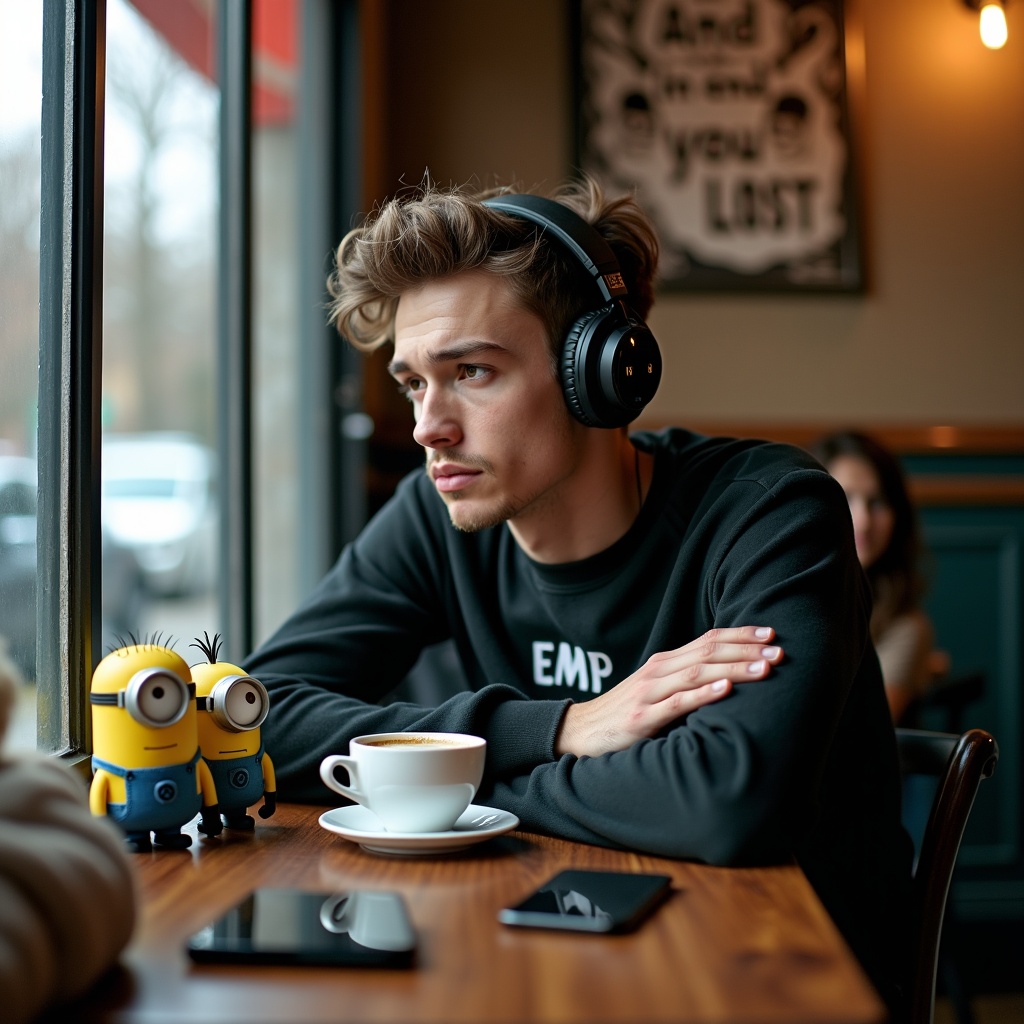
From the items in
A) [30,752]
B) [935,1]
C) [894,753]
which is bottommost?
[894,753]

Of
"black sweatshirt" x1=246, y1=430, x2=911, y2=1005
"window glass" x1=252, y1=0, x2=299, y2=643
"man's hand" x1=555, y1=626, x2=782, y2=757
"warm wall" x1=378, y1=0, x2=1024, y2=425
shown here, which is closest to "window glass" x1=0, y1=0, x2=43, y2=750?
"black sweatshirt" x1=246, y1=430, x2=911, y2=1005

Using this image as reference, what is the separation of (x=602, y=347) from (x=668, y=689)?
1.41 ft

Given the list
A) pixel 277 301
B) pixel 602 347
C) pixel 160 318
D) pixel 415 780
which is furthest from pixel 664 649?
pixel 160 318

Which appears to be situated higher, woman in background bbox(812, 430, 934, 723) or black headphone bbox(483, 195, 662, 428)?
black headphone bbox(483, 195, 662, 428)

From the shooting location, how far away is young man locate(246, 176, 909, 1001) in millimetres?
993

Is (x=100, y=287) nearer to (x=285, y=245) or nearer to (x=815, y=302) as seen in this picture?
(x=285, y=245)

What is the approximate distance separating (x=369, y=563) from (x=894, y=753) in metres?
0.72

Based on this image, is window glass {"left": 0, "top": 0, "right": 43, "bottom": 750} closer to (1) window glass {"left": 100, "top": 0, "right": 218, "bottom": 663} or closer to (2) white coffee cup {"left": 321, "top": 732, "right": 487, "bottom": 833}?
(1) window glass {"left": 100, "top": 0, "right": 218, "bottom": 663}

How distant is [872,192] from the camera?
3.23 meters

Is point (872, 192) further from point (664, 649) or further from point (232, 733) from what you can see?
point (232, 733)

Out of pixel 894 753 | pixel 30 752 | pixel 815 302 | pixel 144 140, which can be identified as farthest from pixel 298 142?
pixel 30 752

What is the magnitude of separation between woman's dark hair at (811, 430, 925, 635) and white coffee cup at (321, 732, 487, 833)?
1.85 m

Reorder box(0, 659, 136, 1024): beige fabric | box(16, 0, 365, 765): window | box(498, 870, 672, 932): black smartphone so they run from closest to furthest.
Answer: box(0, 659, 136, 1024): beige fabric < box(498, 870, 672, 932): black smartphone < box(16, 0, 365, 765): window

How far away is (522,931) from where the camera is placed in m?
0.70
